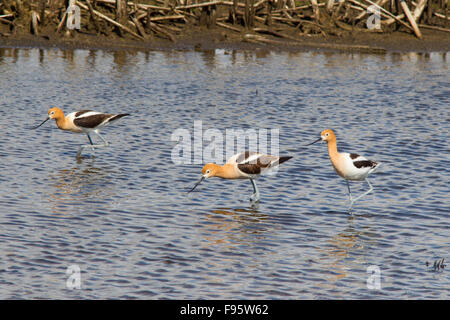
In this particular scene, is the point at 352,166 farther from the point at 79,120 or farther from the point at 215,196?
the point at 79,120

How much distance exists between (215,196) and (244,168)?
31.6 inches

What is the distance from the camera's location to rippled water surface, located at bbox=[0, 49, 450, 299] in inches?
352

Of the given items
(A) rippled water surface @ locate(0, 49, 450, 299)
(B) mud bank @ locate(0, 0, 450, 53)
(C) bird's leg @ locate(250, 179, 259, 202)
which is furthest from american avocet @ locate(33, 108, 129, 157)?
(B) mud bank @ locate(0, 0, 450, 53)

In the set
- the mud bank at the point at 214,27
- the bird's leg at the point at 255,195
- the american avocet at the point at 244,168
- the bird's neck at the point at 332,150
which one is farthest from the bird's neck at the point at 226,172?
the mud bank at the point at 214,27

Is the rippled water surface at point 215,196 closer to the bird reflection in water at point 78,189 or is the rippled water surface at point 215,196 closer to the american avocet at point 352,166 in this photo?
the bird reflection in water at point 78,189

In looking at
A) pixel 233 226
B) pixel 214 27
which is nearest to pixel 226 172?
pixel 233 226

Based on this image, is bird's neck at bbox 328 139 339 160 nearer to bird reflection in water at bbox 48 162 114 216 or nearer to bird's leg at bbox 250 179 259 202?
bird's leg at bbox 250 179 259 202

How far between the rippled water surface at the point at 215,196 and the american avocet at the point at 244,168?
420 millimetres

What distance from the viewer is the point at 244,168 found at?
12164 millimetres

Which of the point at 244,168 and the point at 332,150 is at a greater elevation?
the point at 332,150

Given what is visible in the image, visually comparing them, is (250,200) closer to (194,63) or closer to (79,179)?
(79,179)

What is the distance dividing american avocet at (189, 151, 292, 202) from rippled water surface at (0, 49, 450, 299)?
420 millimetres

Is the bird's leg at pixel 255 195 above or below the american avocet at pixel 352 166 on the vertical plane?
below

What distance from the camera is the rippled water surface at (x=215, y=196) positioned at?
895 cm
